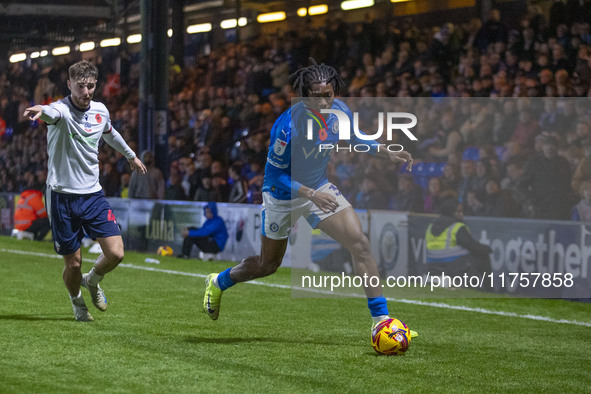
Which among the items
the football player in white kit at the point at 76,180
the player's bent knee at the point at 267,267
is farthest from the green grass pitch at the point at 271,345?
the football player in white kit at the point at 76,180

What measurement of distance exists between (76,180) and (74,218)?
0.31 m

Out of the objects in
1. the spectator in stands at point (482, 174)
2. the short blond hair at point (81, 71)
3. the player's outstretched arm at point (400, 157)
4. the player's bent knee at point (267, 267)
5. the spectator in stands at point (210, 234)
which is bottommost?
the spectator in stands at point (210, 234)

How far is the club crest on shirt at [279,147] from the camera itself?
22.4 feet

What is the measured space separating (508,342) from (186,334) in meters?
2.49

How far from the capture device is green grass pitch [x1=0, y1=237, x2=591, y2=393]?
553 centimetres

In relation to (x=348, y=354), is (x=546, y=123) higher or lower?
higher

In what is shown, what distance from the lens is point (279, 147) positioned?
22.4ft

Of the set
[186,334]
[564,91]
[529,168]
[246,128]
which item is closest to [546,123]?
[529,168]

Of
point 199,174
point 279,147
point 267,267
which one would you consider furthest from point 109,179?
point 279,147

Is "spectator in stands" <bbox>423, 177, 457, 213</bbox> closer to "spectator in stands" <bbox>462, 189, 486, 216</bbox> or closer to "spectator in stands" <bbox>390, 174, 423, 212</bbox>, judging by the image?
"spectator in stands" <bbox>390, 174, 423, 212</bbox>

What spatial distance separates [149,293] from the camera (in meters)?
10.5

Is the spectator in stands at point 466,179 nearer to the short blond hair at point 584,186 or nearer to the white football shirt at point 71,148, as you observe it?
the short blond hair at point 584,186

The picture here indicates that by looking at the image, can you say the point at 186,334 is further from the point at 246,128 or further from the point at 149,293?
the point at 246,128

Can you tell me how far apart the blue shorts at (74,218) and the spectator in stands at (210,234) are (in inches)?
293
